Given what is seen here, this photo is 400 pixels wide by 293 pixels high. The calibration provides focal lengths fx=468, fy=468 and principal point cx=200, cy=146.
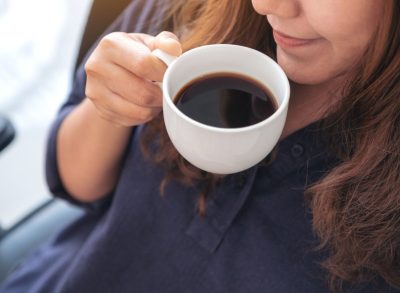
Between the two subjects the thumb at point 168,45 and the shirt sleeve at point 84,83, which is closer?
the thumb at point 168,45

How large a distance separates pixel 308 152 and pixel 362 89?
0.13 metres

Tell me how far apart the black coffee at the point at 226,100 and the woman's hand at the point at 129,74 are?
1.8 inches

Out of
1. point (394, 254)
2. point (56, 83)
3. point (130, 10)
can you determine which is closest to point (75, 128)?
point (130, 10)

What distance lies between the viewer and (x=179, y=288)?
2.39 feet

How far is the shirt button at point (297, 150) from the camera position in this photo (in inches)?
25.6

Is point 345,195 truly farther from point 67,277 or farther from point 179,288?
point 67,277

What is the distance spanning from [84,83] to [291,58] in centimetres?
38

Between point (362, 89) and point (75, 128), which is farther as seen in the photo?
point (75, 128)

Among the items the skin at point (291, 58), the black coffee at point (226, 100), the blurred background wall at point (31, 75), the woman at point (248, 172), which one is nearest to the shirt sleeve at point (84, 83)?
the woman at point (248, 172)

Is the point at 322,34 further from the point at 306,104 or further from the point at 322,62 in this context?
the point at 306,104

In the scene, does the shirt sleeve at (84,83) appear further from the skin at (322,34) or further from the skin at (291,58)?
the skin at (322,34)

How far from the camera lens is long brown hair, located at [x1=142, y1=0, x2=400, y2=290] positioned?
54cm

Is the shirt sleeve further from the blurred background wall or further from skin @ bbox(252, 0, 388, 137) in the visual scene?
the blurred background wall

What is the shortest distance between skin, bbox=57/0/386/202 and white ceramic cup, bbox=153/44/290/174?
3cm
